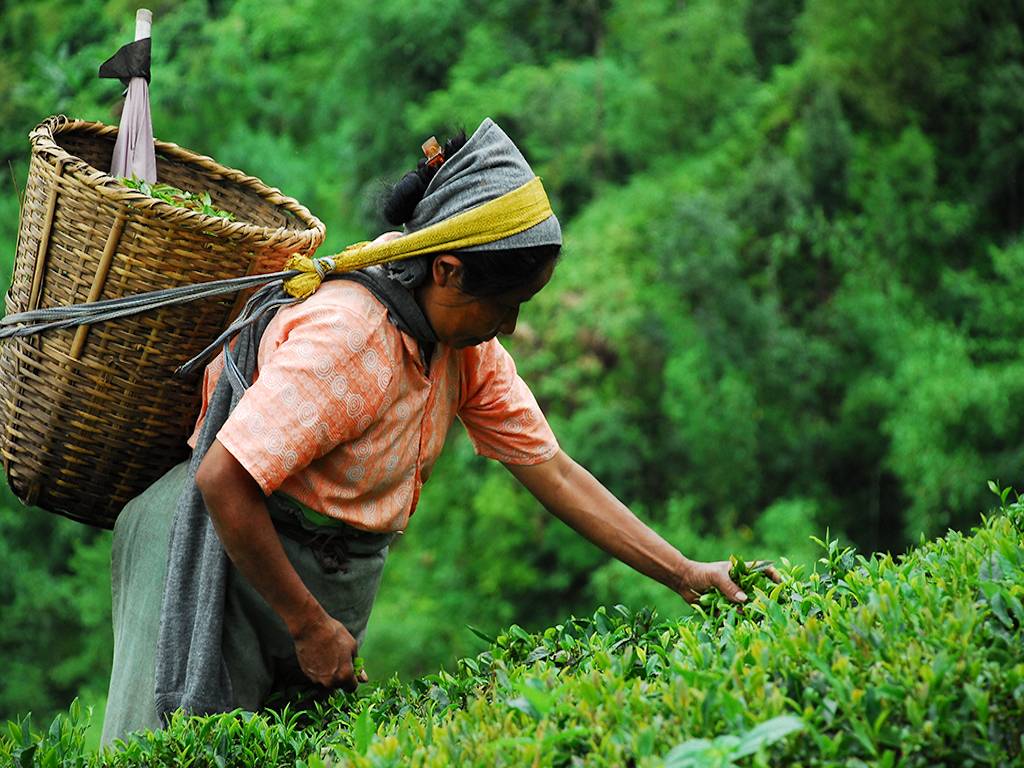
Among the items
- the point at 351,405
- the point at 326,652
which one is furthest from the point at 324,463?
the point at 326,652

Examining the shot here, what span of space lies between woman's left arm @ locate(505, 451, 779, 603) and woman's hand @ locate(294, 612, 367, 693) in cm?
54

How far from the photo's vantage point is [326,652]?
2385 millimetres

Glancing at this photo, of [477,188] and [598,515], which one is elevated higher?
[477,188]

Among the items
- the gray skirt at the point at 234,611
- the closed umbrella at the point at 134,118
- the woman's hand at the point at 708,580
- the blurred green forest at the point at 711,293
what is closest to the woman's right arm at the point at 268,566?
the gray skirt at the point at 234,611

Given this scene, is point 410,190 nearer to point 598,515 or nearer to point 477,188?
point 477,188

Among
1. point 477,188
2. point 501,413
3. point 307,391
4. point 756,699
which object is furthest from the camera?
point 501,413

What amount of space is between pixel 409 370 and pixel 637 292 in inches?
583

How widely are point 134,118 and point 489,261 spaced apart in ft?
3.25

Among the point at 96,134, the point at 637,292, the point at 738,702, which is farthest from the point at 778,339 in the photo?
the point at 738,702

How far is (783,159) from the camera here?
683 inches

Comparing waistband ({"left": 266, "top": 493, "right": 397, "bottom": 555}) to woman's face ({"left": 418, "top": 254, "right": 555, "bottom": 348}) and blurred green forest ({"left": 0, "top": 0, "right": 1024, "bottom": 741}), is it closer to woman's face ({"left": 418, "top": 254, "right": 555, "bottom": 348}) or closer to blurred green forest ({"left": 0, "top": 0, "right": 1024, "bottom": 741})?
woman's face ({"left": 418, "top": 254, "right": 555, "bottom": 348})

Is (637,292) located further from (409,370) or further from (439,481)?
(409,370)

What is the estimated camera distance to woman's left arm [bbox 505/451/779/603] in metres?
2.70

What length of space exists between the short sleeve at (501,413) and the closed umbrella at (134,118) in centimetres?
84
